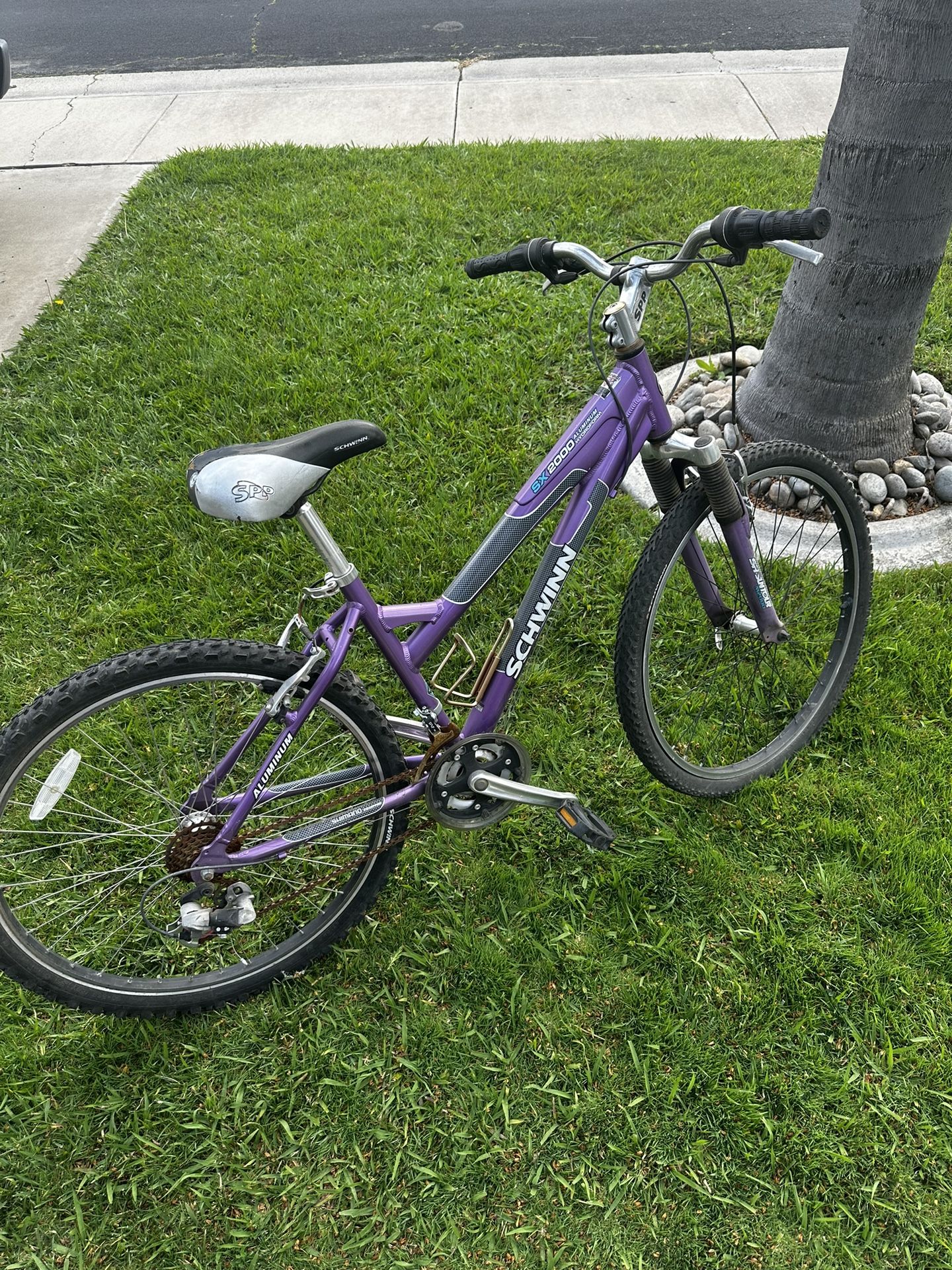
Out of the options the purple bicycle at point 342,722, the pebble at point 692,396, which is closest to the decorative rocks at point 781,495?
the purple bicycle at point 342,722

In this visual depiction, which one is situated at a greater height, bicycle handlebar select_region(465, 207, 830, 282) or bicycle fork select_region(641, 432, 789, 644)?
bicycle handlebar select_region(465, 207, 830, 282)

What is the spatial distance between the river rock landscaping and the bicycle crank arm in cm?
158

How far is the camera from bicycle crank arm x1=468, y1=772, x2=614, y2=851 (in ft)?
7.59

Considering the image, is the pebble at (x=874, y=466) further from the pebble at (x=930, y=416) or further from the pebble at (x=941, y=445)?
the pebble at (x=930, y=416)

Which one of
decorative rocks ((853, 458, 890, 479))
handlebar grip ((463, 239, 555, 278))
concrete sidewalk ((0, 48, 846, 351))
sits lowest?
decorative rocks ((853, 458, 890, 479))

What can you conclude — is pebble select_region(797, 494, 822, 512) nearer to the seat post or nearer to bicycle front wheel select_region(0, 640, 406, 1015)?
bicycle front wheel select_region(0, 640, 406, 1015)

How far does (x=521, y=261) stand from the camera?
2164 millimetres

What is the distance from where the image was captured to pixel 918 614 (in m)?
3.15

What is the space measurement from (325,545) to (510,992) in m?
1.24

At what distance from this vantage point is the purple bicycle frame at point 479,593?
6.75 ft

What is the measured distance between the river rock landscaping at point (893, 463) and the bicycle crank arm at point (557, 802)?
5.19 ft

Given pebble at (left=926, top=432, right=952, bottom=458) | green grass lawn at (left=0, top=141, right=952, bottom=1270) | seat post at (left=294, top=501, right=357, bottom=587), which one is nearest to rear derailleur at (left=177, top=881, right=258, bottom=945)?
green grass lawn at (left=0, top=141, right=952, bottom=1270)

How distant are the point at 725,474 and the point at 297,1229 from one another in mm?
1969

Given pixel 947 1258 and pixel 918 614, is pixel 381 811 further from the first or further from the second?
pixel 918 614
